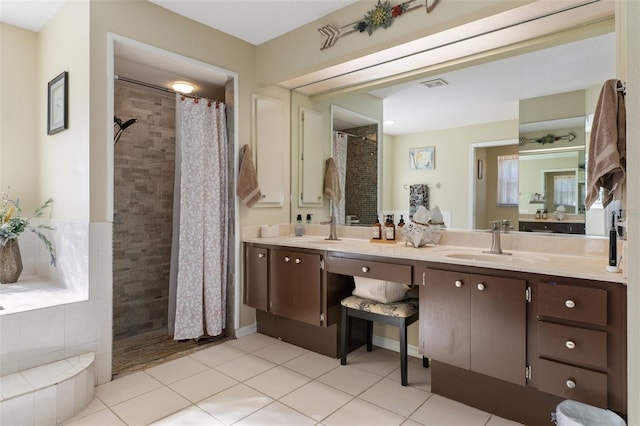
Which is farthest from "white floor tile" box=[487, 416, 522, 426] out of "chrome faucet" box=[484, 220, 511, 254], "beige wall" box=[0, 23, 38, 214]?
"beige wall" box=[0, 23, 38, 214]

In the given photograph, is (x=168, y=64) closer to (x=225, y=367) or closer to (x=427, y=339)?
(x=225, y=367)

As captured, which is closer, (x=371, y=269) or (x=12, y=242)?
(x=371, y=269)

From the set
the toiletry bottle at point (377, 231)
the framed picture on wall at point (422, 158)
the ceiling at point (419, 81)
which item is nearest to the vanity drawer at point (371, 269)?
the toiletry bottle at point (377, 231)

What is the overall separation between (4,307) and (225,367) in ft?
4.48

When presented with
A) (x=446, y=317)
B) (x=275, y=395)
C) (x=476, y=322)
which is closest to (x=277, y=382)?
(x=275, y=395)

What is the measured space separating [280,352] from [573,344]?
197 centimetres

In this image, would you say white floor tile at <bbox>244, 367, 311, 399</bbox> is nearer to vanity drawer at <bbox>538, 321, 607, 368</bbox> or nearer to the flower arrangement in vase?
vanity drawer at <bbox>538, 321, 607, 368</bbox>

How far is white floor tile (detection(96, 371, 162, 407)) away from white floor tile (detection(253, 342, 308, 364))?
78cm

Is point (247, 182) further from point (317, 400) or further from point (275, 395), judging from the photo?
point (317, 400)

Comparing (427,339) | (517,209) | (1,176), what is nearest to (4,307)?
(1,176)

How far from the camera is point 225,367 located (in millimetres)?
2553

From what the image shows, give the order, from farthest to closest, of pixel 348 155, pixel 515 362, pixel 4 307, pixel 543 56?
1. pixel 348 155
2. pixel 543 56
3. pixel 4 307
4. pixel 515 362

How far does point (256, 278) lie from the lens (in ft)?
10.1

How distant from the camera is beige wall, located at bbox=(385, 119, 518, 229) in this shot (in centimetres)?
249
